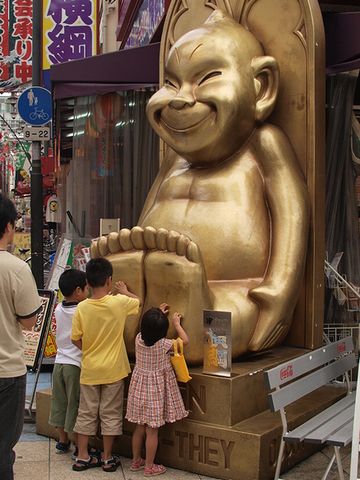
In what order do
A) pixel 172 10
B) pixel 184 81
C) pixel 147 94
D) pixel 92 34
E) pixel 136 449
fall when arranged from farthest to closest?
pixel 92 34, pixel 147 94, pixel 172 10, pixel 184 81, pixel 136 449

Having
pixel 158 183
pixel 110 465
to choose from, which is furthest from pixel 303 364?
pixel 158 183

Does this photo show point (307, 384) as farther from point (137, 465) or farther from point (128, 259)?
point (128, 259)

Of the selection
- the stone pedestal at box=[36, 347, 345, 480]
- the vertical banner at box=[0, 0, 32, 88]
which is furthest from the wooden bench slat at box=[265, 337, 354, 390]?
the vertical banner at box=[0, 0, 32, 88]

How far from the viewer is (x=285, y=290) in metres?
4.34

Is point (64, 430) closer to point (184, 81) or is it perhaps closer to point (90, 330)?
point (90, 330)

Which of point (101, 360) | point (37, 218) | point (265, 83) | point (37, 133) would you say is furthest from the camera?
point (37, 218)

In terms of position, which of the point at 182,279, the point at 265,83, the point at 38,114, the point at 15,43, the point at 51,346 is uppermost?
the point at 15,43

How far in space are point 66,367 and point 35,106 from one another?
4.17 metres

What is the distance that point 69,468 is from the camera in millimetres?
3994

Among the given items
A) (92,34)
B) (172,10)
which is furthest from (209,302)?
(92,34)

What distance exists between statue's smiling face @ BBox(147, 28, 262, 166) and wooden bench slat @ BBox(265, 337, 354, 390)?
1.52 metres

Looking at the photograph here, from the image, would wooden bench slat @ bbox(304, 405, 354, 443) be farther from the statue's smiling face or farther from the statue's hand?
the statue's smiling face

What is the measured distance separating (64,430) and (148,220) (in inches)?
60.3

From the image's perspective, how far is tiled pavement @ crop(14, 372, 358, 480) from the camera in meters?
3.85
